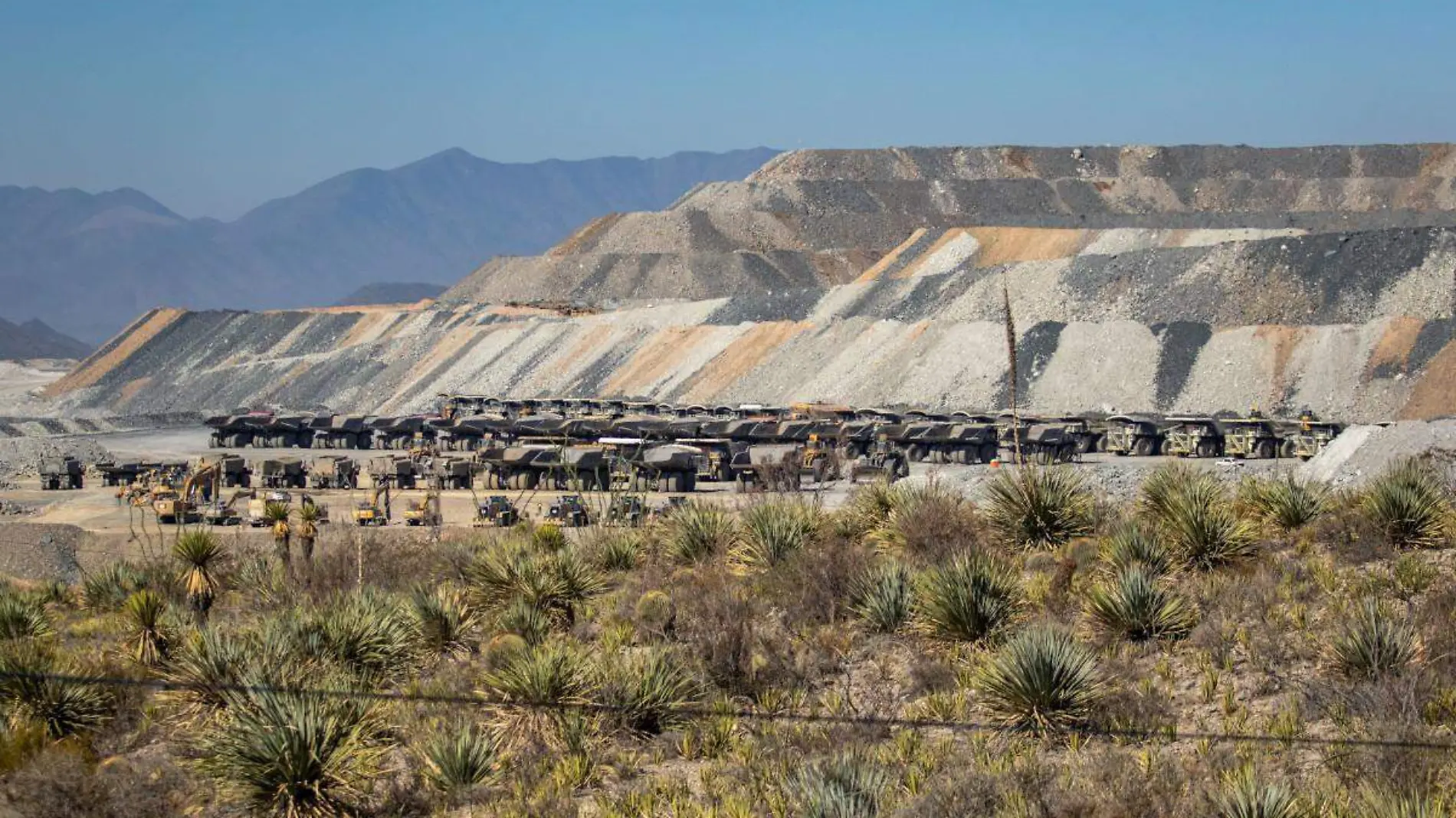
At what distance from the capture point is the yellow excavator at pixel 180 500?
4181cm

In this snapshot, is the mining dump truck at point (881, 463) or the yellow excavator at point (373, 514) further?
the mining dump truck at point (881, 463)

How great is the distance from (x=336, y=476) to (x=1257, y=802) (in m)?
50.7

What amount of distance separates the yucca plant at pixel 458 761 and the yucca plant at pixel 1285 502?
10583 millimetres

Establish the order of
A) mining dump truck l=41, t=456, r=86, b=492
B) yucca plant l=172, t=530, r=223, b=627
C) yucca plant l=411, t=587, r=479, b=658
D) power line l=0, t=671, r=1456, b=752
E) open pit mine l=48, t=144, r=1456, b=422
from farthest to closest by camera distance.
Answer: open pit mine l=48, t=144, r=1456, b=422 → mining dump truck l=41, t=456, r=86, b=492 → yucca plant l=172, t=530, r=223, b=627 → yucca plant l=411, t=587, r=479, b=658 → power line l=0, t=671, r=1456, b=752

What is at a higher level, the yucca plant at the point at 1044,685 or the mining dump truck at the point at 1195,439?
the mining dump truck at the point at 1195,439

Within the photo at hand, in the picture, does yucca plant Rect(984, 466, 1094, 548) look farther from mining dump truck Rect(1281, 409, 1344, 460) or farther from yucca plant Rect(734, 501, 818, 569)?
mining dump truck Rect(1281, 409, 1344, 460)

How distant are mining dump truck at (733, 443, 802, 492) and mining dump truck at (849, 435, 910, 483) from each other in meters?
1.79

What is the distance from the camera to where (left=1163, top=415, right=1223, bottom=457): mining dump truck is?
176ft

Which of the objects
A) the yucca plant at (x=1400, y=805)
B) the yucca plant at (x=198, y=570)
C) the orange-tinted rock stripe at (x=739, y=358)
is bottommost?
the yucca plant at (x=1400, y=805)

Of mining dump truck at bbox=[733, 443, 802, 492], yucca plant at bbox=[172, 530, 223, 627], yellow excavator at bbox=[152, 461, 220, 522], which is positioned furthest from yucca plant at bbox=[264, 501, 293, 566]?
yellow excavator at bbox=[152, 461, 220, 522]

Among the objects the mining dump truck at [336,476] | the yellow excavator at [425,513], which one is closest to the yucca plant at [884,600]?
the yellow excavator at [425,513]

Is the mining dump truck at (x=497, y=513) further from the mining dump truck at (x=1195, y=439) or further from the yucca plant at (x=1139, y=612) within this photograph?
the yucca plant at (x=1139, y=612)

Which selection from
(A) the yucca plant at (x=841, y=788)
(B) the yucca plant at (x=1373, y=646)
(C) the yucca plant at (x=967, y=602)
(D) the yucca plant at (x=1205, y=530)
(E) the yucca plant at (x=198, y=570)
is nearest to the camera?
(A) the yucca plant at (x=841, y=788)

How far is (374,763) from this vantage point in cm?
1370
